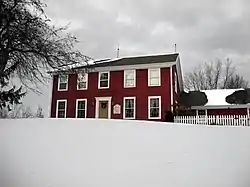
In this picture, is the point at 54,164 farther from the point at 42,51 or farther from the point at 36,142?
the point at 42,51

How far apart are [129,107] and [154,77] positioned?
104 inches

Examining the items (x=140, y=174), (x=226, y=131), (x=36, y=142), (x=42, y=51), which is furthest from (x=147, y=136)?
(x=42, y=51)

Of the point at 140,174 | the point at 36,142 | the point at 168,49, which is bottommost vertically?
the point at 140,174

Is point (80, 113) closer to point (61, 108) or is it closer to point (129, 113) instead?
point (61, 108)

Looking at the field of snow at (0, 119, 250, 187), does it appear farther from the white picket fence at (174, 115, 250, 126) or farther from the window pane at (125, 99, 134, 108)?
the window pane at (125, 99, 134, 108)

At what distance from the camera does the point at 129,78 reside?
22.2m

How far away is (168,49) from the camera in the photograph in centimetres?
2905

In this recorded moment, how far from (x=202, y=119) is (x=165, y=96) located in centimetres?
277

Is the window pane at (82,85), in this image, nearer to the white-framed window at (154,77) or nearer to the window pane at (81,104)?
the window pane at (81,104)

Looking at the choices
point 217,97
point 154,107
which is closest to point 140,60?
point 154,107

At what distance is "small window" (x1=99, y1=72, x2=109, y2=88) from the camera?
892 inches

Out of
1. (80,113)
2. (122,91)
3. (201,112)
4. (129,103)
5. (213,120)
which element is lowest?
(213,120)

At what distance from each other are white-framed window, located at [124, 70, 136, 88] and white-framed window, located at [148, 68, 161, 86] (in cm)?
116

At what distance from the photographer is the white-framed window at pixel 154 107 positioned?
2084 cm
